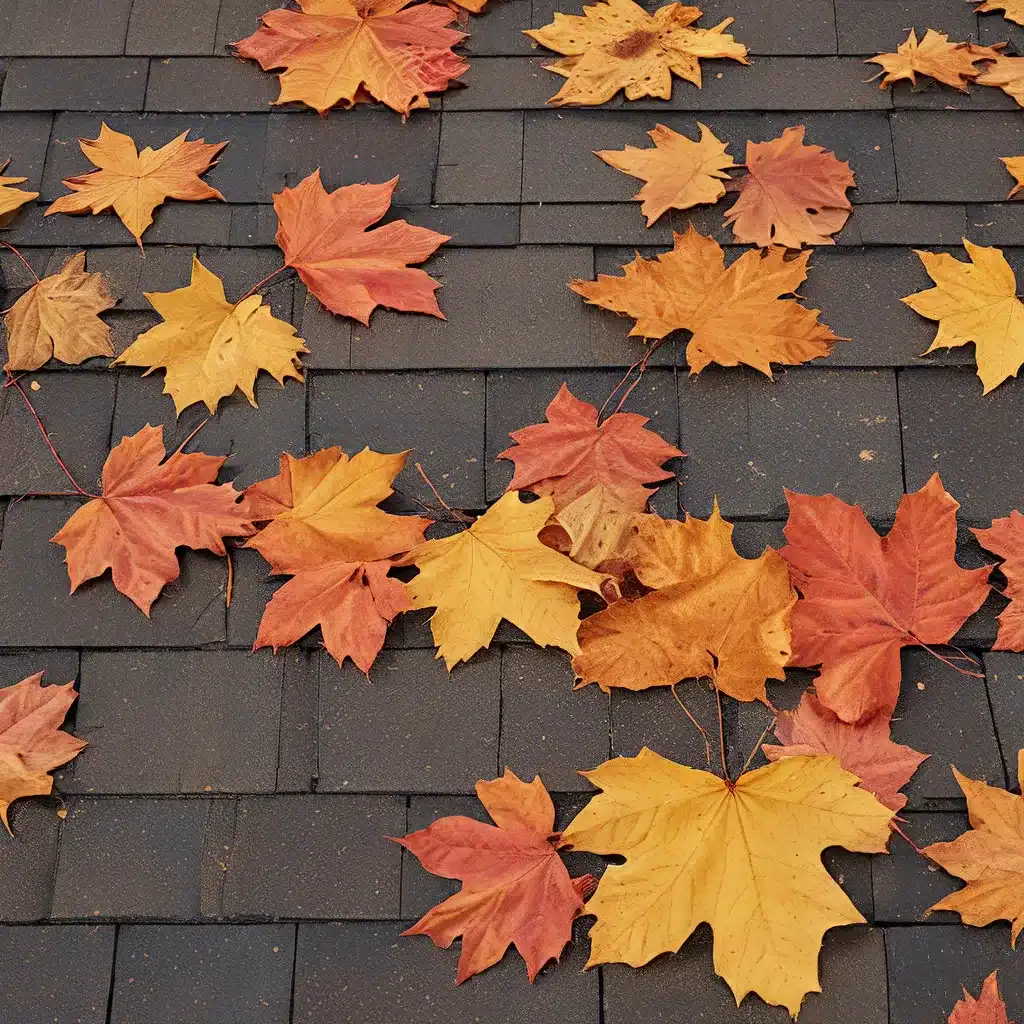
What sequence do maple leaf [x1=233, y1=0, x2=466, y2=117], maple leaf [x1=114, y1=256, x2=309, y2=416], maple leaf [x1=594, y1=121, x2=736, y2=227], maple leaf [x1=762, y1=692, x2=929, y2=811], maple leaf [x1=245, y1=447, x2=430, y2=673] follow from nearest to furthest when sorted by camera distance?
maple leaf [x1=762, y1=692, x2=929, y2=811] < maple leaf [x1=245, y1=447, x2=430, y2=673] < maple leaf [x1=114, y1=256, x2=309, y2=416] < maple leaf [x1=594, y1=121, x2=736, y2=227] < maple leaf [x1=233, y1=0, x2=466, y2=117]

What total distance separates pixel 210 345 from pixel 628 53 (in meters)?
1.18

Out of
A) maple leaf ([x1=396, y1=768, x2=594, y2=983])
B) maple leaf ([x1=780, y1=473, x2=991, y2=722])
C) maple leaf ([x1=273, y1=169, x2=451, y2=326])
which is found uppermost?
maple leaf ([x1=273, y1=169, x2=451, y2=326])

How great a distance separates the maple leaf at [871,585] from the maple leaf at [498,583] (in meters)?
0.38

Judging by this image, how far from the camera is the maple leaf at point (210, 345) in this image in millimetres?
2131

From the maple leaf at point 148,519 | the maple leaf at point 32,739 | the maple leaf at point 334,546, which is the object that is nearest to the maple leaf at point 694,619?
the maple leaf at point 334,546

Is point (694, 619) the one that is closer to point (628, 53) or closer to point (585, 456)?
point (585, 456)

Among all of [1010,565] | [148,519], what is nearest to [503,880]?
[148,519]

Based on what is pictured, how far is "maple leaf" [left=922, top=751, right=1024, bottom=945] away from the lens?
171cm

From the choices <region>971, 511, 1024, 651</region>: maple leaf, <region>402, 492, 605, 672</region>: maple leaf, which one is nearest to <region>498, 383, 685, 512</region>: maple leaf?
<region>402, 492, 605, 672</region>: maple leaf

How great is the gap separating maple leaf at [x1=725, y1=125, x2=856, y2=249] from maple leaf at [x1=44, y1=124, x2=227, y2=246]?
1.14m

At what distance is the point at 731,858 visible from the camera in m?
1.74

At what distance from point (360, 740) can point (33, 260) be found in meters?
1.29

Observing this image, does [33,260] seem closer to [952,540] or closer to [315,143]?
[315,143]

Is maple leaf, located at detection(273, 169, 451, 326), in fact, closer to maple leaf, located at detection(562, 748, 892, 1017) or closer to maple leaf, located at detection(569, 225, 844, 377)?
maple leaf, located at detection(569, 225, 844, 377)
